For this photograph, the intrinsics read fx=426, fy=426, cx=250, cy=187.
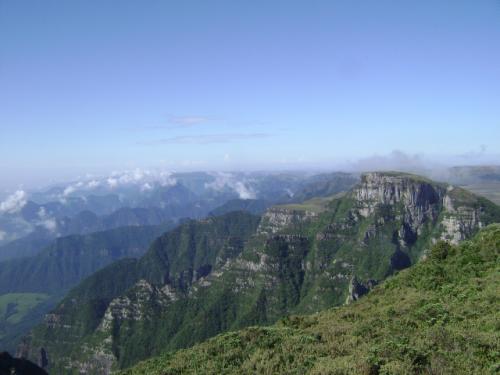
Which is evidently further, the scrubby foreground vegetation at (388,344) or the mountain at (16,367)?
the mountain at (16,367)

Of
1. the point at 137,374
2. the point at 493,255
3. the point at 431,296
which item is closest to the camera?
the point at 137,374

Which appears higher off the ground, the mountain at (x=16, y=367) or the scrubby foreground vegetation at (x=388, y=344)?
the scrubby foreground vegetation at (x=388, y=344)

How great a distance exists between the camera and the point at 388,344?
26.1m

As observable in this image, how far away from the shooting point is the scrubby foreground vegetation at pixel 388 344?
76.4ft

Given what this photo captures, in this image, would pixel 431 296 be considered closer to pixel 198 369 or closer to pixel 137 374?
pixel 198 369

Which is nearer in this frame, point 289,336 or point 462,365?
point 462,365

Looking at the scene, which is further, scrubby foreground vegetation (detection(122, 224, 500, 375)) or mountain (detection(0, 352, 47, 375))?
→ mountain (detection(0, 352, 47, 375))

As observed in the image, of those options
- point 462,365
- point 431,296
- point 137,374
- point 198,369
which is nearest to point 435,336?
point 462,365

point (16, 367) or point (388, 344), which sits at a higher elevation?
point (388, 344)

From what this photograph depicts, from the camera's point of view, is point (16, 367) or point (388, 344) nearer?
point (388, 344)

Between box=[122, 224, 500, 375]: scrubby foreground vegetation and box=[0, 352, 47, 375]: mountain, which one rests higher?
box=[122, 224, 500, 375]: scrubby foreground vegetation

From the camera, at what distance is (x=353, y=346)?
1138 inches

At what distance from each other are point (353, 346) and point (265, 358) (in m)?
6.06

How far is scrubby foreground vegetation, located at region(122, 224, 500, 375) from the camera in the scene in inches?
917
